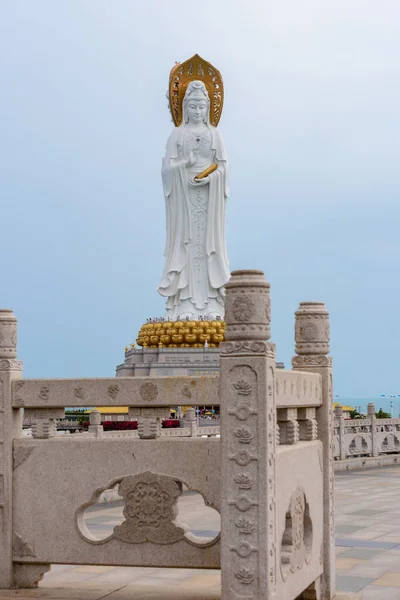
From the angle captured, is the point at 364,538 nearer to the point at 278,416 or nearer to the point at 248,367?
the point at 278,416

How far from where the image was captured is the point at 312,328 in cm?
561

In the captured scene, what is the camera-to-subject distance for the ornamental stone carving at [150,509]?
4855 mm

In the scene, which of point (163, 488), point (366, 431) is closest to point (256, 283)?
point (163, 488)

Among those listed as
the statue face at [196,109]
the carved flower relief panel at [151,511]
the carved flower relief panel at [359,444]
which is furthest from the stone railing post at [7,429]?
the statue face at [196,109]

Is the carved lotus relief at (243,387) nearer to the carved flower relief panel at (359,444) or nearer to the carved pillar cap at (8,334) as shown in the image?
the carved pillar cap at (8,334)

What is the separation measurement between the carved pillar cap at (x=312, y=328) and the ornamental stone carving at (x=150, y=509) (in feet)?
4.21

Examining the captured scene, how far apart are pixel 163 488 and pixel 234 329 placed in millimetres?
1076

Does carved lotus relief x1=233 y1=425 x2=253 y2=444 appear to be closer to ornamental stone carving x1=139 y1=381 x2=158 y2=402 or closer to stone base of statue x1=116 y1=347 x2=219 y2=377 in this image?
ornamental stone carving x1=139 y1=381 x2=158 y2=402

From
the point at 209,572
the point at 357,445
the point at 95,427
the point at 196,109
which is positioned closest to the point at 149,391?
the point at 209,572

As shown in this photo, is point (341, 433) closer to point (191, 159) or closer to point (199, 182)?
point (199, 182)

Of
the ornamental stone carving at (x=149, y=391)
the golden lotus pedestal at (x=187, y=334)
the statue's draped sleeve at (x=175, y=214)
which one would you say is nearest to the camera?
the ornamental stone carving at (x=149, y=391)

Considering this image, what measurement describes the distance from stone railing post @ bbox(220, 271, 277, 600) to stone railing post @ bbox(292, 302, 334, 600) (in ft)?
4.28

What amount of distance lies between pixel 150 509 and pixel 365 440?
1276cm

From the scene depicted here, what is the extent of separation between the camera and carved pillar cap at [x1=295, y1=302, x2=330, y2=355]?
5598 mm
